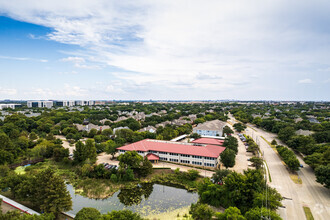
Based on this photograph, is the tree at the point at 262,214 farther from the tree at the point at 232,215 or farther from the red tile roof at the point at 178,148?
the red tile roof at the point at 178,148

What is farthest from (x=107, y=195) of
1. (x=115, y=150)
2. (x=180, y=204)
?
(x=115, y=150)

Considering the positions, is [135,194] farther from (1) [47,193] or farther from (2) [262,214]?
(2) [262,214]

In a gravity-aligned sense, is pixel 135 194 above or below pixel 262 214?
below

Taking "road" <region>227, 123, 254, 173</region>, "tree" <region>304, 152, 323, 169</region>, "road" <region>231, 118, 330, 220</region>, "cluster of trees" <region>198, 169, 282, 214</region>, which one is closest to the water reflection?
"cluster of trees" <region>198, 169, 282, 214</region>

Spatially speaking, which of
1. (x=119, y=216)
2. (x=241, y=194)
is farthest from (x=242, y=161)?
(x=119, y=216)

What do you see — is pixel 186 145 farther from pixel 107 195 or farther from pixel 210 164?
pixel 107 195

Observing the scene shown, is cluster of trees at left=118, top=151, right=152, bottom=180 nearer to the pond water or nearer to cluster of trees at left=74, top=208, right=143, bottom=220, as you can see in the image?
the pond water
